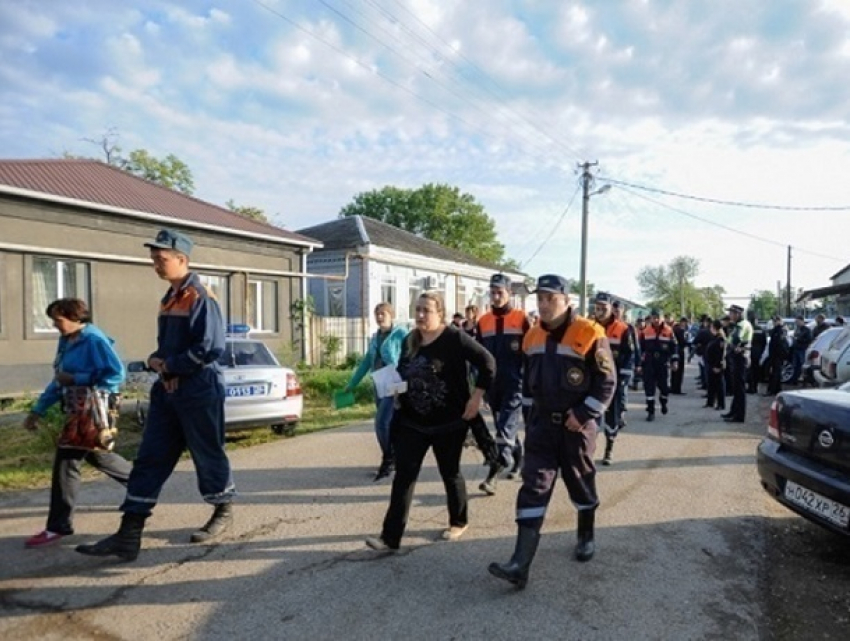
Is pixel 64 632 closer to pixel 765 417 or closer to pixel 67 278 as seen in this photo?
pixel 765 417

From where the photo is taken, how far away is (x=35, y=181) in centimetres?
1291

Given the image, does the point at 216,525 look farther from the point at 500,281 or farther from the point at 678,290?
the point at 678,290

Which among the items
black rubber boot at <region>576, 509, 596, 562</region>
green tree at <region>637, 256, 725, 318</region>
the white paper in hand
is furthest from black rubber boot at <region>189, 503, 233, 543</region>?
green tree at <region>637, 256, 725, 318</region>

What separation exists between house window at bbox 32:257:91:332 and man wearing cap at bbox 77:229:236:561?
9873 mm

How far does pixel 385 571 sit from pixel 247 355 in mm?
4959

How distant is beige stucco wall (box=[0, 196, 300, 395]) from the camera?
38.8 feet

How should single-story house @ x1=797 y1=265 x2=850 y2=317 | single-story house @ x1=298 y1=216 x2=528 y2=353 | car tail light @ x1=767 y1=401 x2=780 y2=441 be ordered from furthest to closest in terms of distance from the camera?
single-story house @ x1=797 y1=265 x2=850 y2=317, single-story house @ x1=298 y1=216 x2=528 y2=353, car tail light @ x1=767 y1=401 x2=780 y2=441

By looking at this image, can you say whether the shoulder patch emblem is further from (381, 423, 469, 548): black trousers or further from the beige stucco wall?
the beige stucco wall

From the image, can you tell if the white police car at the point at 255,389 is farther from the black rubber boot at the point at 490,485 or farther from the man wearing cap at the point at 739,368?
the man wearing cap at the point at 739,368

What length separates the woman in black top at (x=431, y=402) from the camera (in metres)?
4.18

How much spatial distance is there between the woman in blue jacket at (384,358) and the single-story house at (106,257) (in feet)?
12.6

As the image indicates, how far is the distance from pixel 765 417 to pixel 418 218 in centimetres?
4397

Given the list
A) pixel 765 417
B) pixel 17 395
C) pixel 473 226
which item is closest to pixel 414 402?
pixel 765 417

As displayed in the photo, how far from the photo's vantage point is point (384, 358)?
20.2 feet
